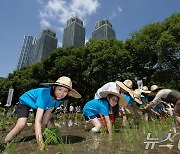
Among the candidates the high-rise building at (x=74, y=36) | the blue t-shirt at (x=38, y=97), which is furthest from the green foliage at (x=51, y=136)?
Answer: the high-rise building at (x=74, y=36)

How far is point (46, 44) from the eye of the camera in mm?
51750

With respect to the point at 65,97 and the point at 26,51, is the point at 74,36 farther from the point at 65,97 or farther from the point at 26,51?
the point at 26,51

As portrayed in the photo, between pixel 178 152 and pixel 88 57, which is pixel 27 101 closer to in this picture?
pixel 178 152

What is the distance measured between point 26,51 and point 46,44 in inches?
2883

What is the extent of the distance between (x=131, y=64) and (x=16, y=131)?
1545 centimetres

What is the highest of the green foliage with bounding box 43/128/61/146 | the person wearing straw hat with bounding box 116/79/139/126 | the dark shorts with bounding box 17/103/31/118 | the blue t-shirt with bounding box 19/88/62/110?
the person wearing straw hat with bounding box 116/79/139/126

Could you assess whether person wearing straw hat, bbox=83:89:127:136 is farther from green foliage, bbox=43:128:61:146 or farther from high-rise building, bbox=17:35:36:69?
high-rise building, bbox=17:35:36:69

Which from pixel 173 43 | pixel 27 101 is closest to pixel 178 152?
pixel 27 101

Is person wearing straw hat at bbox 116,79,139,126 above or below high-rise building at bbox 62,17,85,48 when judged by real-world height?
below

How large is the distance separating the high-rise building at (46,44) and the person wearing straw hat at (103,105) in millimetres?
46225

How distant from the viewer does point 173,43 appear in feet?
43.5

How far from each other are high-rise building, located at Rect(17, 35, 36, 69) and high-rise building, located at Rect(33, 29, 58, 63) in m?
48.1

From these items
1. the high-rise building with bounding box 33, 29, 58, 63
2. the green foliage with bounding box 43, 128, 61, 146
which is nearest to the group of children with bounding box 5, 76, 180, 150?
the green foliage with bounding box 43, 128, 61, 146

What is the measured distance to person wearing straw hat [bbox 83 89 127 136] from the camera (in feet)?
12.0
